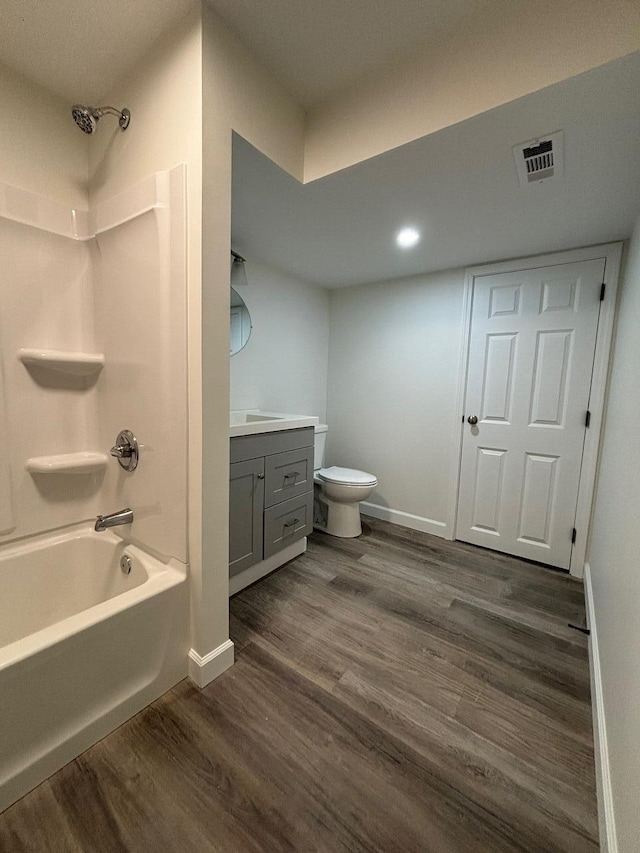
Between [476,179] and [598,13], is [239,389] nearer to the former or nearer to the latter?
[476,179]

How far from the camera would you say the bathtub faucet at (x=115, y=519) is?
1461mm

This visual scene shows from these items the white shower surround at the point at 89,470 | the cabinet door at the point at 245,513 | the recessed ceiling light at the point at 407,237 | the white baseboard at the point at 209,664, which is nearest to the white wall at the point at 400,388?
the recessed ceiling light at the point at 407,237

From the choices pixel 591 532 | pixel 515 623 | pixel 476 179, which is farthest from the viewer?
pixel 591 532

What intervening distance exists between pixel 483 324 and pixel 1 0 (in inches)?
100

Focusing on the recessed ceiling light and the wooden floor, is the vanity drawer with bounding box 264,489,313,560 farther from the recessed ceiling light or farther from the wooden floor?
the recessed ceiling light

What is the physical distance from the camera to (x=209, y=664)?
4.32 feet

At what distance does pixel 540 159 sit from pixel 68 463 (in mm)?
2273

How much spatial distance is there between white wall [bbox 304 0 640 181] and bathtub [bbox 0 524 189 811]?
1.82 meters

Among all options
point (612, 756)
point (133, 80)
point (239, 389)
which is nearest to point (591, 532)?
point (612, 756)

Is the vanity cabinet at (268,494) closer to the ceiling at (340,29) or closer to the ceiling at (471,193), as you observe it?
the ceiling at (471,193)

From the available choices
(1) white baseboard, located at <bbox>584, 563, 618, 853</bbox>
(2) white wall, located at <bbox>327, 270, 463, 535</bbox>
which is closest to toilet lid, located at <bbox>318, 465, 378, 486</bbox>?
(2) white wall, located at <bbox>327, 270, 463, 535</bbox>

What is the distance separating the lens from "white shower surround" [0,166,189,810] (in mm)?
1037

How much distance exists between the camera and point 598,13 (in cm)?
93

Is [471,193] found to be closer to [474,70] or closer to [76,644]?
[474,70]
